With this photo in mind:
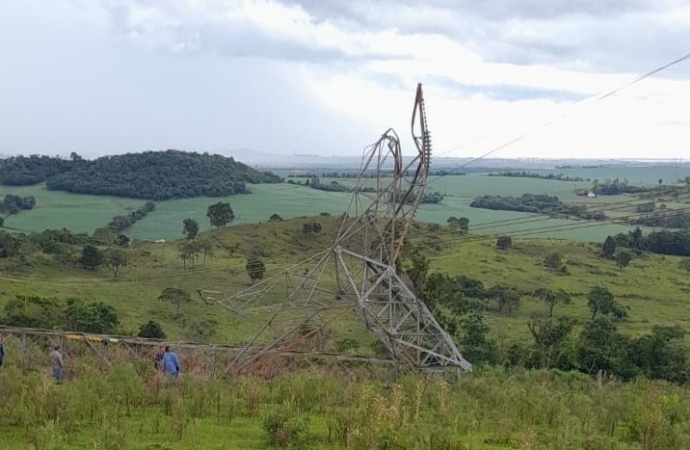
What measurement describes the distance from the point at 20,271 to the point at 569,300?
42465 millimetres

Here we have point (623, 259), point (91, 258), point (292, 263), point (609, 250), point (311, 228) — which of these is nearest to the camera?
point (91, 258)

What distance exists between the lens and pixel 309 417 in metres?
12.0

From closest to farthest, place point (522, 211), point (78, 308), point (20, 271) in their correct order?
point (78, 308)
point (20, 271)
point (522, 211)

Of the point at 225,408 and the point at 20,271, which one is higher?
the point at 225,408

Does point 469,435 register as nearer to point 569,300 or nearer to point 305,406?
point 305,406

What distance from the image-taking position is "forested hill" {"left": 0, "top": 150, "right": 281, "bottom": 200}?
5246 inches

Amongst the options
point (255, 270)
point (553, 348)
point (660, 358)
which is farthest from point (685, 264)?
point (255, 270)

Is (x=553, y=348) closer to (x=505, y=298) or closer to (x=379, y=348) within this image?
(x=379, y=348)

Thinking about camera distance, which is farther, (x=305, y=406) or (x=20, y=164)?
(x=20, y=164)

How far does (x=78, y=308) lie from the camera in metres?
37.8

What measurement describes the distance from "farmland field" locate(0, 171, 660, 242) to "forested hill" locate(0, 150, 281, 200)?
10.3 feet

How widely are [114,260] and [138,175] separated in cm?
8553

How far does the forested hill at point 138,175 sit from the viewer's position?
13325 centimetres

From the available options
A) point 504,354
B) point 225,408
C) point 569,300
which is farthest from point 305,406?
point 569,300
